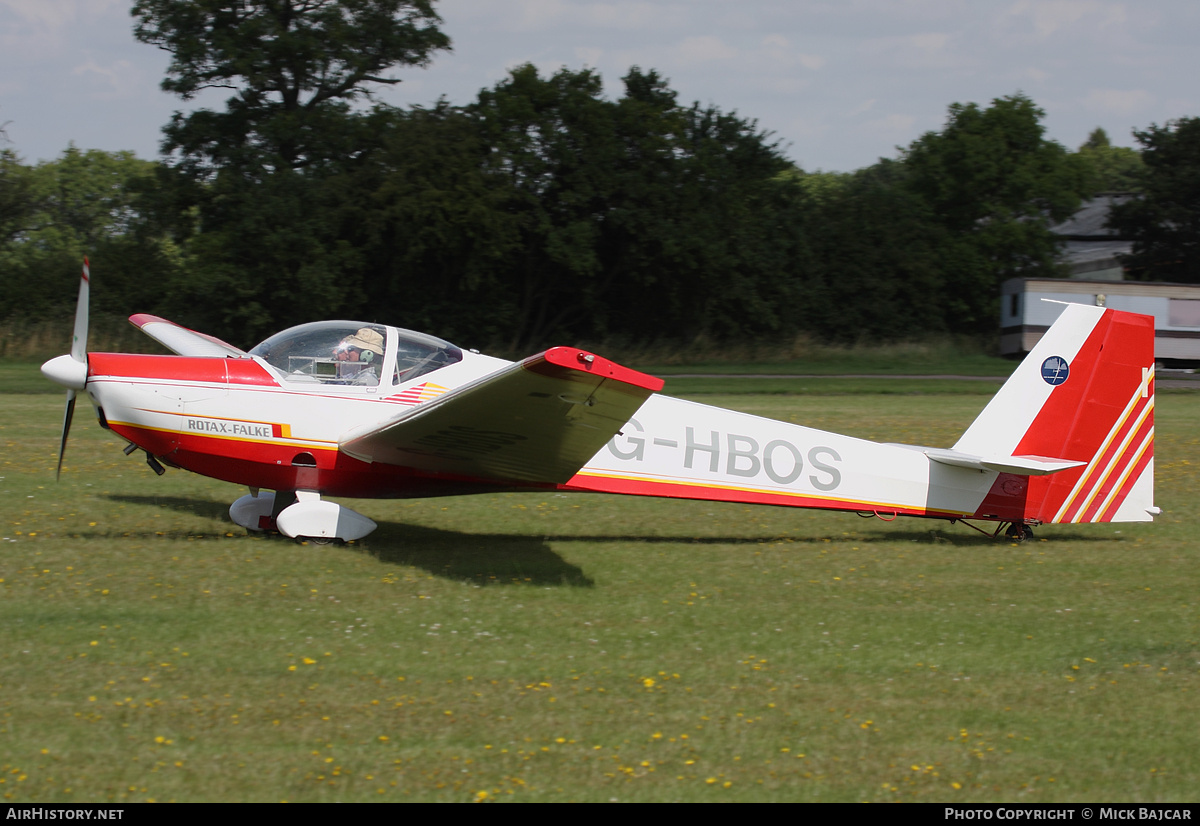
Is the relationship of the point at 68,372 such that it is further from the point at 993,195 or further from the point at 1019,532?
the point at 993,195

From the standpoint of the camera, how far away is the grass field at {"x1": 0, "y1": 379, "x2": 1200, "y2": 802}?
4684 millimetres

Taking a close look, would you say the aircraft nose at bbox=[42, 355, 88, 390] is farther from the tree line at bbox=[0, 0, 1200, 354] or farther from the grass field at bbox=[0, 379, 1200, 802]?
the tree line at bbox=[0, 0, 1200, 354]

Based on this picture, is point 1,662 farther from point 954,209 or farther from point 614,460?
point 954,209

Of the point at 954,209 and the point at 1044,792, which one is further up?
the point at 954,209

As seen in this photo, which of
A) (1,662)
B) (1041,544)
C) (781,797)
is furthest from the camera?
(1041,544)

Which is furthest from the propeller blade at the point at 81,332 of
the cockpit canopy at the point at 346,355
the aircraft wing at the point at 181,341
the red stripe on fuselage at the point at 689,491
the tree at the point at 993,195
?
the tree at the point at 993,195

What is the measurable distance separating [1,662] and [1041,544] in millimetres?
8974

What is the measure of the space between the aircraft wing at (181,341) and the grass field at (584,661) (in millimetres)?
1618

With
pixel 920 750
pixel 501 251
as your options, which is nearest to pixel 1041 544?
pixel 920 750

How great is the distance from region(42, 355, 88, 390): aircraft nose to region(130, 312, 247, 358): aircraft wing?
78.6 inches

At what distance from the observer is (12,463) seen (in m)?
12.3

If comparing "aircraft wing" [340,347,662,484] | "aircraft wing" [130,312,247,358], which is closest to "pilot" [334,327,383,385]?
"aircraft wing" [340,347,662,484]

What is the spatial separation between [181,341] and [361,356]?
3.30 metres

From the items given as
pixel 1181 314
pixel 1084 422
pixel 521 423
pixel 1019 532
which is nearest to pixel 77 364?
pixel 521 423
